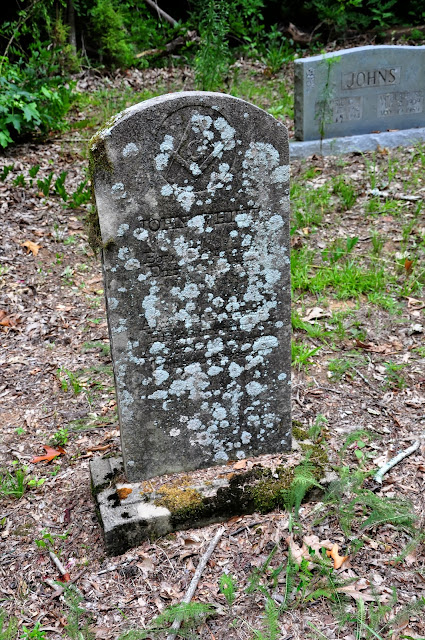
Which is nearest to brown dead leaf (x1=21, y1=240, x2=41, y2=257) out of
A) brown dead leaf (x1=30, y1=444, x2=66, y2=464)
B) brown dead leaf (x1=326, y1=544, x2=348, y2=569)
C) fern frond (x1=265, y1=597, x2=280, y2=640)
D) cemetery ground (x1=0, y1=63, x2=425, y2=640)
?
cemetery ground (x1=0, y1=63, x2=425, y2=640)

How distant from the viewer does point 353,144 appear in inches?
294

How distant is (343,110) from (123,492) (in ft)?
20.0

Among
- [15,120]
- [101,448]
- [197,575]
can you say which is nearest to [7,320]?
[101,448]

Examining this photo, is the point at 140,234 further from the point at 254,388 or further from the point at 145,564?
the point at 145,564

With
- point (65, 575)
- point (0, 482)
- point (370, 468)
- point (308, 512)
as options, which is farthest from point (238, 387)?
point (0, 482)

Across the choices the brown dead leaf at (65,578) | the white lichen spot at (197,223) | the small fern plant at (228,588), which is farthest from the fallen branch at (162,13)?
the small fern plant at (228,588)

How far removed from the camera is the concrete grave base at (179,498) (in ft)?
9.47

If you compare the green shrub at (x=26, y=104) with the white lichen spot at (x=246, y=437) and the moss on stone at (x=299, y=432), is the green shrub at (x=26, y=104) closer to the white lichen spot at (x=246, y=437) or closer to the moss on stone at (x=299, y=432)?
the moss on stone at (x=299, y=432)

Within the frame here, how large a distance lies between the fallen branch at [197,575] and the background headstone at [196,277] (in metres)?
0.39

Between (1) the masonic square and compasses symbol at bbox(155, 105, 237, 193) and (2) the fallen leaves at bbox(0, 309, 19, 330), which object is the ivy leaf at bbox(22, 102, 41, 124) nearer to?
(2) the fallen leaves at bbox(0, 309, 19, 330)

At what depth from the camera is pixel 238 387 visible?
3.05 metres

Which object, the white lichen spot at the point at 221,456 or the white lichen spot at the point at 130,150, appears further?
the white lichen spot at the point at 221,456

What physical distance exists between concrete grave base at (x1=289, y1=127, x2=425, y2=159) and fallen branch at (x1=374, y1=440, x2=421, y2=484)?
15.1 feet

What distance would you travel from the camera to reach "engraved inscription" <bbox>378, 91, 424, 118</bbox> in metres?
7.82
